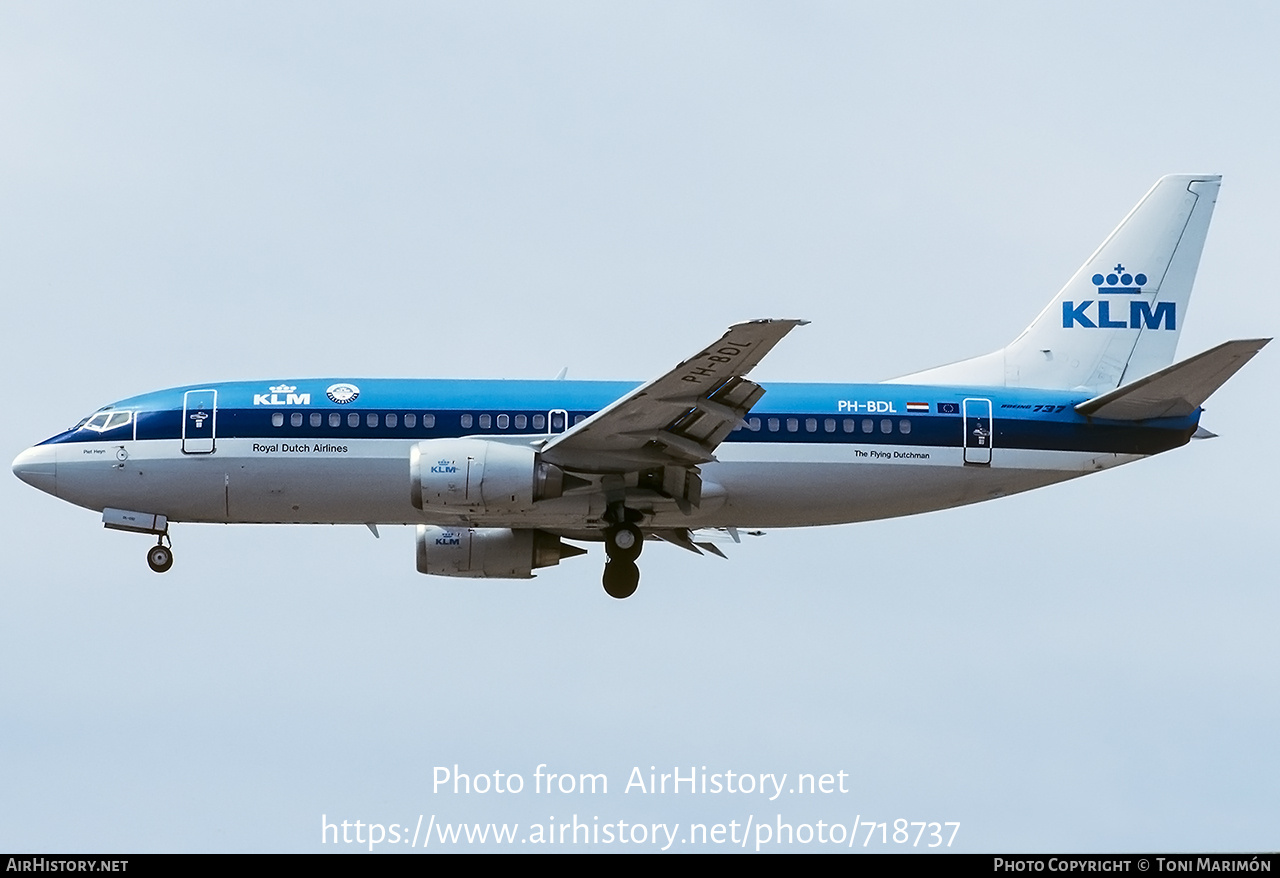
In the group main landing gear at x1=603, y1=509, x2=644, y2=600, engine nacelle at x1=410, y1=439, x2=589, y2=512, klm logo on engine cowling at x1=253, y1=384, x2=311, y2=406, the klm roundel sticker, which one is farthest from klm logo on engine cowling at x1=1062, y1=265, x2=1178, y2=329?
klm logo on engine cowling at x1=253, y1=384, x2=311, y2=406

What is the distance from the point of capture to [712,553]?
43750mm

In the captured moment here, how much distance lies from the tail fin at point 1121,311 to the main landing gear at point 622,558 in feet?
21.0

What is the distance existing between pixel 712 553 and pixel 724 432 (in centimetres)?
666

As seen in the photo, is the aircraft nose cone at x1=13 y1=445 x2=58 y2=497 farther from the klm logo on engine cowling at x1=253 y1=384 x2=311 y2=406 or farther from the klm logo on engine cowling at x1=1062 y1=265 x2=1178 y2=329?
the klm logo on engine cowling at x1=1062 y1=265 x2=1178 y2=329

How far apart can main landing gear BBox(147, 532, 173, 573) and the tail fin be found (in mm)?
14770

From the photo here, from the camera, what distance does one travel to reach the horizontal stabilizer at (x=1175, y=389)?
3641 centimetres

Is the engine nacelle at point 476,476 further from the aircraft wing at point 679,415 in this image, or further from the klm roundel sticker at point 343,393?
the klm roundel sticker at point 343,393

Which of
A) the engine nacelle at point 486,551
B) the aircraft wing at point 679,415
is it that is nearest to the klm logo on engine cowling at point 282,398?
the engine nacelle at point 486,551

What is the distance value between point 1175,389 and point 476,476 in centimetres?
1313

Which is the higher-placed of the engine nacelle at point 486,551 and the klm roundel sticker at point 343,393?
the klm roundel sticker at point 343,393
